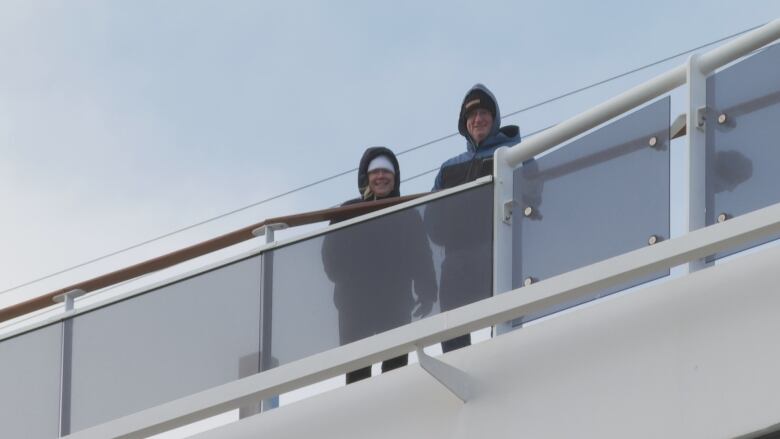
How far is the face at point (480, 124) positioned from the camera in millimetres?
9219

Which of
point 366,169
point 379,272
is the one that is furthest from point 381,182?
point 379,272

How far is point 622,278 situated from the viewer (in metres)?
6.96

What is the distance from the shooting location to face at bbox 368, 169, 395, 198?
9133 millimetres

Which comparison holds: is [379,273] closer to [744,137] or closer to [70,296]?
[744,137]

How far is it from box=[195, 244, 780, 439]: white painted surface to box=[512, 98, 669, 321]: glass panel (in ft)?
0.74

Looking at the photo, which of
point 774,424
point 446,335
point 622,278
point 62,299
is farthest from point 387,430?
point 62,299

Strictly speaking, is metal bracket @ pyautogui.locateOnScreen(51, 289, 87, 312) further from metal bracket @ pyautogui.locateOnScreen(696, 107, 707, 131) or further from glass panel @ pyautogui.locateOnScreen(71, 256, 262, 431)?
metal bracket @ pyautogui.locateOnScreen(696, 107, 707, 131)

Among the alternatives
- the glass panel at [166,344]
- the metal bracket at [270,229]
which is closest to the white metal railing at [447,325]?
the glass panel at [166,344]

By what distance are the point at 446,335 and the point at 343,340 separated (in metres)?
0.95

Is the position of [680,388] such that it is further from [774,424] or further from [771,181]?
[771,181]

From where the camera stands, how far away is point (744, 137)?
7160mm

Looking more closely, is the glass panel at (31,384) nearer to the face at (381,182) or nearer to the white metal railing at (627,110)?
the face at (381,182)

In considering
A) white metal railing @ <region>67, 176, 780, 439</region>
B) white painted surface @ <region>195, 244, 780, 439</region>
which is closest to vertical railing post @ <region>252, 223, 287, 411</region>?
white metal railing @ <region>67, 176, 780, 439</region>

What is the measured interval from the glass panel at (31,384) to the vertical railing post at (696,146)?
3686mm
